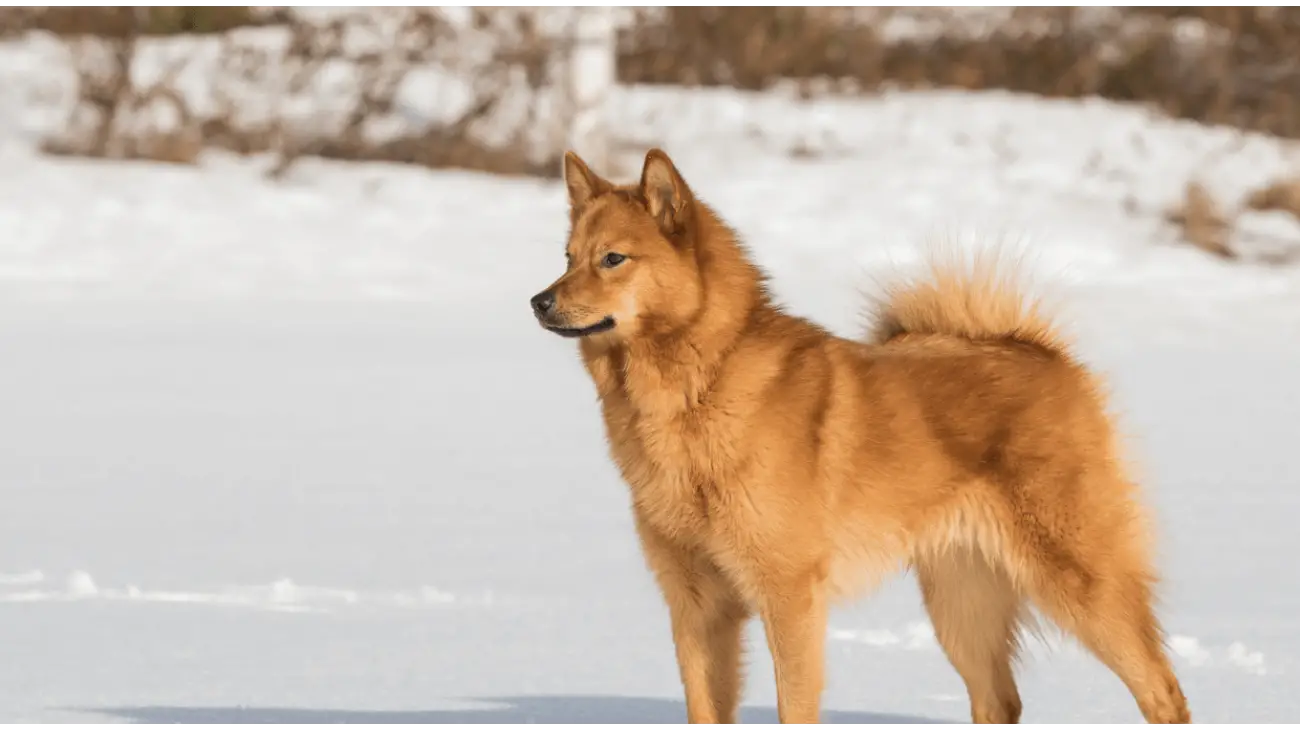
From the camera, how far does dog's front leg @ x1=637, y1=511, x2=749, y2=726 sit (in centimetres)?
390

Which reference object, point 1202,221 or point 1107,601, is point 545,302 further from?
point 1202,221

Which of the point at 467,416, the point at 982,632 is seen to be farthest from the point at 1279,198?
the point at 982,632

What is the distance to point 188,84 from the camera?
1531 centimetres

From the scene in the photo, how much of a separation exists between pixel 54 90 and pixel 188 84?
1105 millimetres

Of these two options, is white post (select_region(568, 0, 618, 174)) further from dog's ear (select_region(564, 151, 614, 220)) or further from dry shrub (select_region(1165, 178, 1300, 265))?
dog's ear (select_region(564, 151, 614, 220))

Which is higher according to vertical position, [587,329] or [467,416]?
[587,329]

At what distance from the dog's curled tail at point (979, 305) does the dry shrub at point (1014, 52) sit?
12.2m

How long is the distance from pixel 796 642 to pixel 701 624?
0.87ft

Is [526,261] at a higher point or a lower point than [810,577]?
lower

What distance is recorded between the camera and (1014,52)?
1720 centimetres

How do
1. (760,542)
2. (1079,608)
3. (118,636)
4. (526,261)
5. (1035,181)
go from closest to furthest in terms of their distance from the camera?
(760,542), (1079,608), (118,636), (526,261), (1035,181)

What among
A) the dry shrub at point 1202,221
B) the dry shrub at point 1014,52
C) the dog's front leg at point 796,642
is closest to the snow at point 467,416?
the dry shrub at point 1202,221

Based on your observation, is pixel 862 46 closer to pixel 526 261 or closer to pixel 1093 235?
pixel 1093 235

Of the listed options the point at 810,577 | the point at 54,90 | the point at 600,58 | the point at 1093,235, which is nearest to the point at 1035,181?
the point at 1093,235
